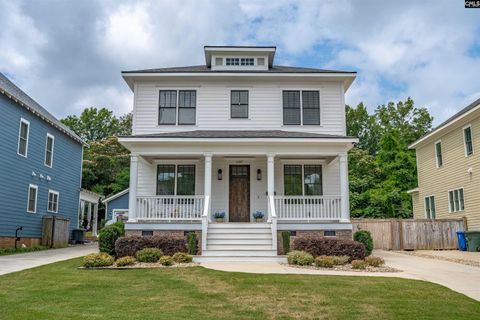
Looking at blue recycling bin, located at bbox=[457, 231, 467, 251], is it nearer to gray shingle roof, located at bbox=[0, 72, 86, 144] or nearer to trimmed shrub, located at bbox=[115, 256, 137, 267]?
trimmed shrub, located at bbox=[115, 256, 137, 267]

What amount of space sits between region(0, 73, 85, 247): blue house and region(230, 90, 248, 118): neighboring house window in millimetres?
9027

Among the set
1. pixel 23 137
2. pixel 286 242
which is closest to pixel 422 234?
pixel 286 242

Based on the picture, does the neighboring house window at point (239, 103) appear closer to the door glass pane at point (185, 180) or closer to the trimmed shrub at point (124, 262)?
the door glass pane at point (185, 180)

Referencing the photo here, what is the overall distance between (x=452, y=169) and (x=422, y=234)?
13.7 feet

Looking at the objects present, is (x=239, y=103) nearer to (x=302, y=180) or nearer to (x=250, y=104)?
(x=250, y=104)

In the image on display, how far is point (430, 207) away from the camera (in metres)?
25.0

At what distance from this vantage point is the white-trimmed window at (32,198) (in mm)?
19984

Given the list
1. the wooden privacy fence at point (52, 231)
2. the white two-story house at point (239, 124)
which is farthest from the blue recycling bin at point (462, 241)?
the wooden privacy fence at point (52, 231)

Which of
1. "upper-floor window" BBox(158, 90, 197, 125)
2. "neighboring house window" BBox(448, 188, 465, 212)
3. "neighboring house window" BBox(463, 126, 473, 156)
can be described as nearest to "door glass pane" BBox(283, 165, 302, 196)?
"upper-floor window" BBox(158, 90, 197, 125)

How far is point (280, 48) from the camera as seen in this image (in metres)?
20.0

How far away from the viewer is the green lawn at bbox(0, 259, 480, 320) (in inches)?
268

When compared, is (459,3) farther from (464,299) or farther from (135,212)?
(135,212)

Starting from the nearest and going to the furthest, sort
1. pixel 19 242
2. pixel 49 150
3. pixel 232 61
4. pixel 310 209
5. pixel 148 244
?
pixel 148 244 < pixel 310 209 < pixel 19 242 < pixel 232 61 < pixel 49 150

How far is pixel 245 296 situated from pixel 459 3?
896 centimetres
